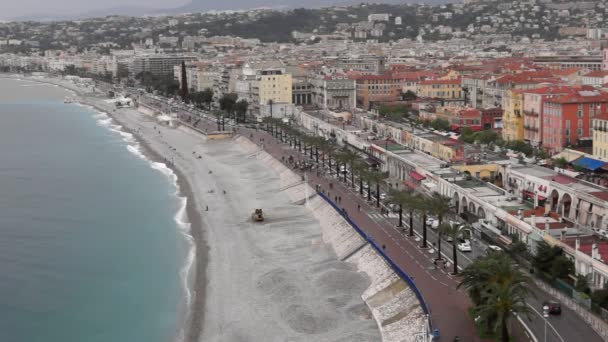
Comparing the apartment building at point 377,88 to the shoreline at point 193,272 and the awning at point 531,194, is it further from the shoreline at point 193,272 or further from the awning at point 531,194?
the awning at point 531,194

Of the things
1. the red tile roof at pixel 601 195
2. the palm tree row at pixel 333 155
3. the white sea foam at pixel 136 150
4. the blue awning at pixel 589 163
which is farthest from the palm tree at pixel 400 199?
the white sea foam at pixel 136 150

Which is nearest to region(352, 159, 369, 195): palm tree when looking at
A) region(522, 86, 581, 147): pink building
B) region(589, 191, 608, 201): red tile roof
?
region(522, 86, 581, 147): pink building

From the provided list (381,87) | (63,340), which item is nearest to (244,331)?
(63,340)

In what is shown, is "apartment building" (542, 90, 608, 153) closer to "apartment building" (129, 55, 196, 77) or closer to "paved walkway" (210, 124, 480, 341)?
"paved walkway" (210, 124, 480, 341)

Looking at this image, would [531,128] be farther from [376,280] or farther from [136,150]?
[136,150]

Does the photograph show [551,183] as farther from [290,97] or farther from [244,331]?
[290,97]
